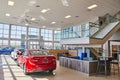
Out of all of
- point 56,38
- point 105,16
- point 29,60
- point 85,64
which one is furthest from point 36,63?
point 56,38

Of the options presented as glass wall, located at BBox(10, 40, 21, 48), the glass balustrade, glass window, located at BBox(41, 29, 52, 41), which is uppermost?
glass window, located at BBox(41, 29, 52, 41)

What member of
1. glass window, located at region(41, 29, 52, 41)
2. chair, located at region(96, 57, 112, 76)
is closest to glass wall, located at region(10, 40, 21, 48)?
glass window, located at region(41, 29, 52, 41)

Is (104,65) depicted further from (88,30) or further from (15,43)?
(15,43)

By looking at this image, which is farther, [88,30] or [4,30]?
[4,30]

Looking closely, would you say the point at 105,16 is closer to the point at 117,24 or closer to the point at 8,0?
the point at 117,24

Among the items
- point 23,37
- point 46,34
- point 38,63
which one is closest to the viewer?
point 38,63

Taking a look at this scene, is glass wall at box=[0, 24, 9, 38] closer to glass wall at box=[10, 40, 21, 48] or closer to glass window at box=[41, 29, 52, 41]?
glass wall at box=[10, 40, 21, 48]

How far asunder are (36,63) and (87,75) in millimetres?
2428

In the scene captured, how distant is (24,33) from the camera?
2469 cm

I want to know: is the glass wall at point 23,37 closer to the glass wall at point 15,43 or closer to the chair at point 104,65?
the glass wall at point 15,43

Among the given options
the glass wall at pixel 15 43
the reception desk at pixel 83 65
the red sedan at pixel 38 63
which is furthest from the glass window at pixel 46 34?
the red sedan at pixel 38 63

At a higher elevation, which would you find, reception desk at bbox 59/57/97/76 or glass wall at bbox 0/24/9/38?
glass wall at bbox 0/24/9/38

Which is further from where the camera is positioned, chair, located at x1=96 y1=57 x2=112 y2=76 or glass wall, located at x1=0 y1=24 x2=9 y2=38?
glass wall, located at x1=0 y1=24 x2=9 y2=38

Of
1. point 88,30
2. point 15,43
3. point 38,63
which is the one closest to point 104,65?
point 38,63
